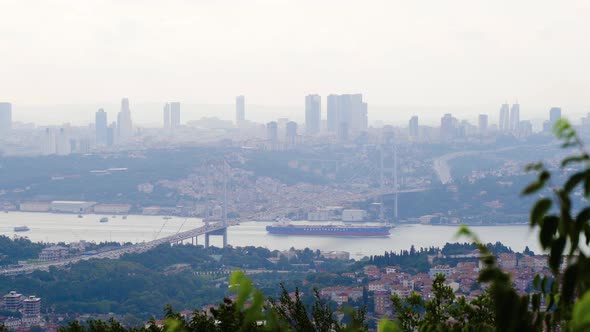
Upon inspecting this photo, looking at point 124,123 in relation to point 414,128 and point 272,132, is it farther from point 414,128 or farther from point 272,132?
point 414,128

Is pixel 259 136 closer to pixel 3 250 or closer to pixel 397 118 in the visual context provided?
pixel 397 118

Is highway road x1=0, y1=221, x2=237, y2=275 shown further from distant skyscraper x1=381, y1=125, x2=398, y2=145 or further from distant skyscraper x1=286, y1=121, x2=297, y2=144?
distant skyscraper x1=381, y1=125, x2=398, y2=145

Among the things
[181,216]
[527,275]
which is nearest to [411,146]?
[181,216]

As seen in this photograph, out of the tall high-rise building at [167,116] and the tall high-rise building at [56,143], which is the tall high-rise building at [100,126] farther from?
the tall high-rise building at [56,143]

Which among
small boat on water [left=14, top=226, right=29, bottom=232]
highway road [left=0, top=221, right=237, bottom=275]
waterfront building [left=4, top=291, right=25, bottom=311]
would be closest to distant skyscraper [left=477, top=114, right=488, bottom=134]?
highway road [left=0, top=221, right=237, bottom=275]

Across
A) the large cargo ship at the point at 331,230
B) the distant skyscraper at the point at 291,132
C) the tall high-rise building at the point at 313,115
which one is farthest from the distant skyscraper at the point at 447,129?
the large cargo ship at the point at 331,230

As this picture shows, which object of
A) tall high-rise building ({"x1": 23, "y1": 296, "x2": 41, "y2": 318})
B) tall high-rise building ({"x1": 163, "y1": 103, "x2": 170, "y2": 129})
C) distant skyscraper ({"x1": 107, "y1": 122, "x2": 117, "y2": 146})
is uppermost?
tall high-rise building ({"x1": 163, "y1": 103, "x2": 170, "y2": 129})
